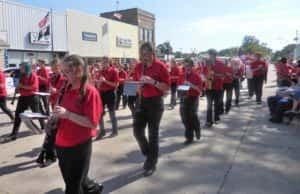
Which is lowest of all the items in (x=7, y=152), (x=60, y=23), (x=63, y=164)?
(x=7, y=152)

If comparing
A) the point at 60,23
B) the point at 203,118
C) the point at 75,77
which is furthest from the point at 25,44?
the point at 75,77

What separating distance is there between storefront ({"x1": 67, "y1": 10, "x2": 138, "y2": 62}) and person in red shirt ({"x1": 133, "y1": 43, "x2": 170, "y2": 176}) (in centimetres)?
2437

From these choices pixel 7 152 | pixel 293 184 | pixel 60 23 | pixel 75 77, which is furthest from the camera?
pixel 60 23

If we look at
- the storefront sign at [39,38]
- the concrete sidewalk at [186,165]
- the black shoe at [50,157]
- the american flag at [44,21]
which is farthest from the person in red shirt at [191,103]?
the american flag at [44,21]

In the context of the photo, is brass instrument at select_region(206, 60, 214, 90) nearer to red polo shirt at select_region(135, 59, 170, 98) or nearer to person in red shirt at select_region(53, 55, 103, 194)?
red polo shirt at select_region(135, 59, 170, 98)

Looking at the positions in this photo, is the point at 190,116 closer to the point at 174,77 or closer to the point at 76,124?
the point at 76,124

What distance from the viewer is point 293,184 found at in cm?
511

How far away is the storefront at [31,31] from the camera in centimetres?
2803

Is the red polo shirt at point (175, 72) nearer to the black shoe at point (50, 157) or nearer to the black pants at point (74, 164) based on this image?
the black shoe at point (50, 157)

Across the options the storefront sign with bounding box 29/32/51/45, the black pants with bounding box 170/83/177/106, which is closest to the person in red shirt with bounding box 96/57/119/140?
the black pants with bounding box 170/83/177/106

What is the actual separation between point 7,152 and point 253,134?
16.9 feet

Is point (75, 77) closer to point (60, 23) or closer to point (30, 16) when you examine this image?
point (30, 16)

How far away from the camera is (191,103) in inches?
301

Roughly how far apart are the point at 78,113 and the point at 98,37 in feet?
126
